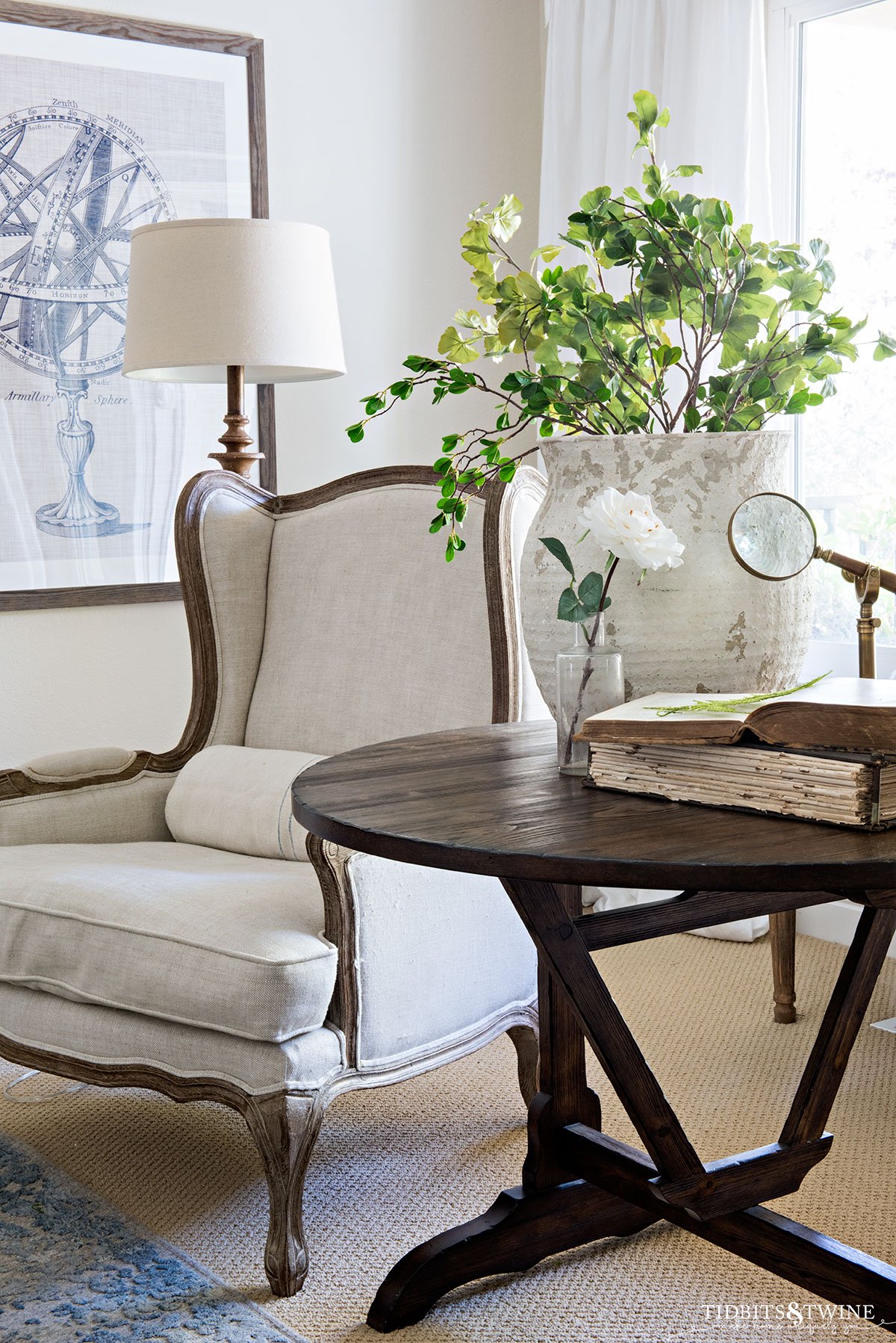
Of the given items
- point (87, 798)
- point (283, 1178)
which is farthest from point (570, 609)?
point (87, 798)

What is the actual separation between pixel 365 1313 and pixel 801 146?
2.75m

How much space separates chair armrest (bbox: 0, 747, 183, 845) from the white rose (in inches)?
52.8

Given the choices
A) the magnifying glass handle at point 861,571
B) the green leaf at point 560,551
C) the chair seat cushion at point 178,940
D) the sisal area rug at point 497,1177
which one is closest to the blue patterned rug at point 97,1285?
the sisal area rug at point 497,1177

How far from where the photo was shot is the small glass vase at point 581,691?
56.2 inches

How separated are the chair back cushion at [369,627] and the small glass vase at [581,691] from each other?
0.67 meters

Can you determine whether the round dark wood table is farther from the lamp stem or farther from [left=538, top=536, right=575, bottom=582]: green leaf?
the lamp stem

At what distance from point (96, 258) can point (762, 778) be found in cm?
246

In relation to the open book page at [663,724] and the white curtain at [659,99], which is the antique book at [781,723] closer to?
the open book page at [663,724]

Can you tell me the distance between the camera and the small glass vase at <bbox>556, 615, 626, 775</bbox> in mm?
1427

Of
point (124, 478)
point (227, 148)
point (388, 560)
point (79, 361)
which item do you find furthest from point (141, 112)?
point (388, 560)

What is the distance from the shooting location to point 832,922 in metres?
3.17

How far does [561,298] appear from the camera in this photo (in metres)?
1.57

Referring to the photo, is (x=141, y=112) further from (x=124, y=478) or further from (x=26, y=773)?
(x=26, y=773)

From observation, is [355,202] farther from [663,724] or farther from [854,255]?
[663,724]
